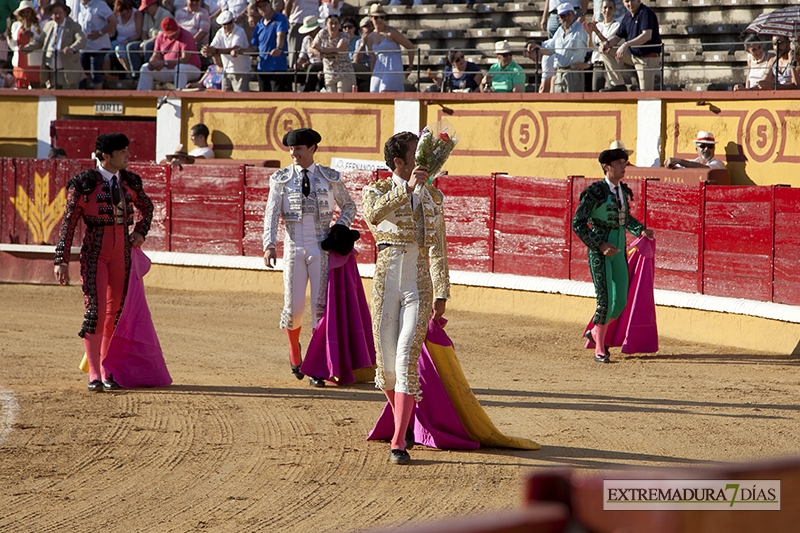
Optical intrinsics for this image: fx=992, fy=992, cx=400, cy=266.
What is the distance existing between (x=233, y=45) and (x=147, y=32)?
7.20ft

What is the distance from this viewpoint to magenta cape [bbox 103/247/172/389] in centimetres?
654

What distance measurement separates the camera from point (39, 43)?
51.7 feet

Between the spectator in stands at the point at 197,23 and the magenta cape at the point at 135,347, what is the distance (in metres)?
9.62

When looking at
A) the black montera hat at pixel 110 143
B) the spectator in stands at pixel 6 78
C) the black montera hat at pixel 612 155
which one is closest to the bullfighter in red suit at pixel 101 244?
the black montera hat at pixel 110 143

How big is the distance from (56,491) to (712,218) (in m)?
6.91

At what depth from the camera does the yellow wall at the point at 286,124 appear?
1385 cm

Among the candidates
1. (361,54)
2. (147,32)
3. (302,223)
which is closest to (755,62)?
(361,54)

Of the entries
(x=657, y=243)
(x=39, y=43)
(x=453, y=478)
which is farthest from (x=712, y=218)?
(x=39, y=43)

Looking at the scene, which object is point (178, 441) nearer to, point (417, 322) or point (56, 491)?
point (56, 491)

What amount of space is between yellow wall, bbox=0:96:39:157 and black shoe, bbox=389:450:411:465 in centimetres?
1314

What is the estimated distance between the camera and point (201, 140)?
1455 centimetres

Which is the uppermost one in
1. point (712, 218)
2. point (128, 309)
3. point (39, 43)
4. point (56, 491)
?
point (39, 43)

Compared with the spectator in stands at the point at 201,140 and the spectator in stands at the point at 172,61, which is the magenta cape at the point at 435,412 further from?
the spectator in stands at the point at 172,61

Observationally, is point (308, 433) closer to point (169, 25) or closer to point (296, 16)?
point (296, 16)
